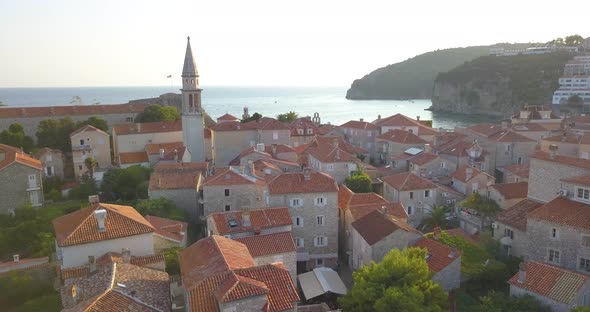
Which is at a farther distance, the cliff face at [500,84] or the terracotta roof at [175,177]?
the cliff face at [500,84]

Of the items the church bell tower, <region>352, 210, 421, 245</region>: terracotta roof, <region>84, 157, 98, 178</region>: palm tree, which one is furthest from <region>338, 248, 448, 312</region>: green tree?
<region>84, 157, 98, 178</region>: palm tree

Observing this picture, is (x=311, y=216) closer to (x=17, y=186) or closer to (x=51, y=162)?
(x=17, y=186)

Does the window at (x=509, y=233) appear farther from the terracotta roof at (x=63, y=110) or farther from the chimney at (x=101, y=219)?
the terracotta roof at (x=63, y=110)

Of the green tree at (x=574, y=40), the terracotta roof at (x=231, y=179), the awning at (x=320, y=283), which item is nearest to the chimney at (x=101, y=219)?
the terracotta roof at (x=231, y=179)

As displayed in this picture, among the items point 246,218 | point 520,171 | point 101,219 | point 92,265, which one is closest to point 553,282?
point 246,218

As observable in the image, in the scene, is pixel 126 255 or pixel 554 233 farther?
pixel 554 233
